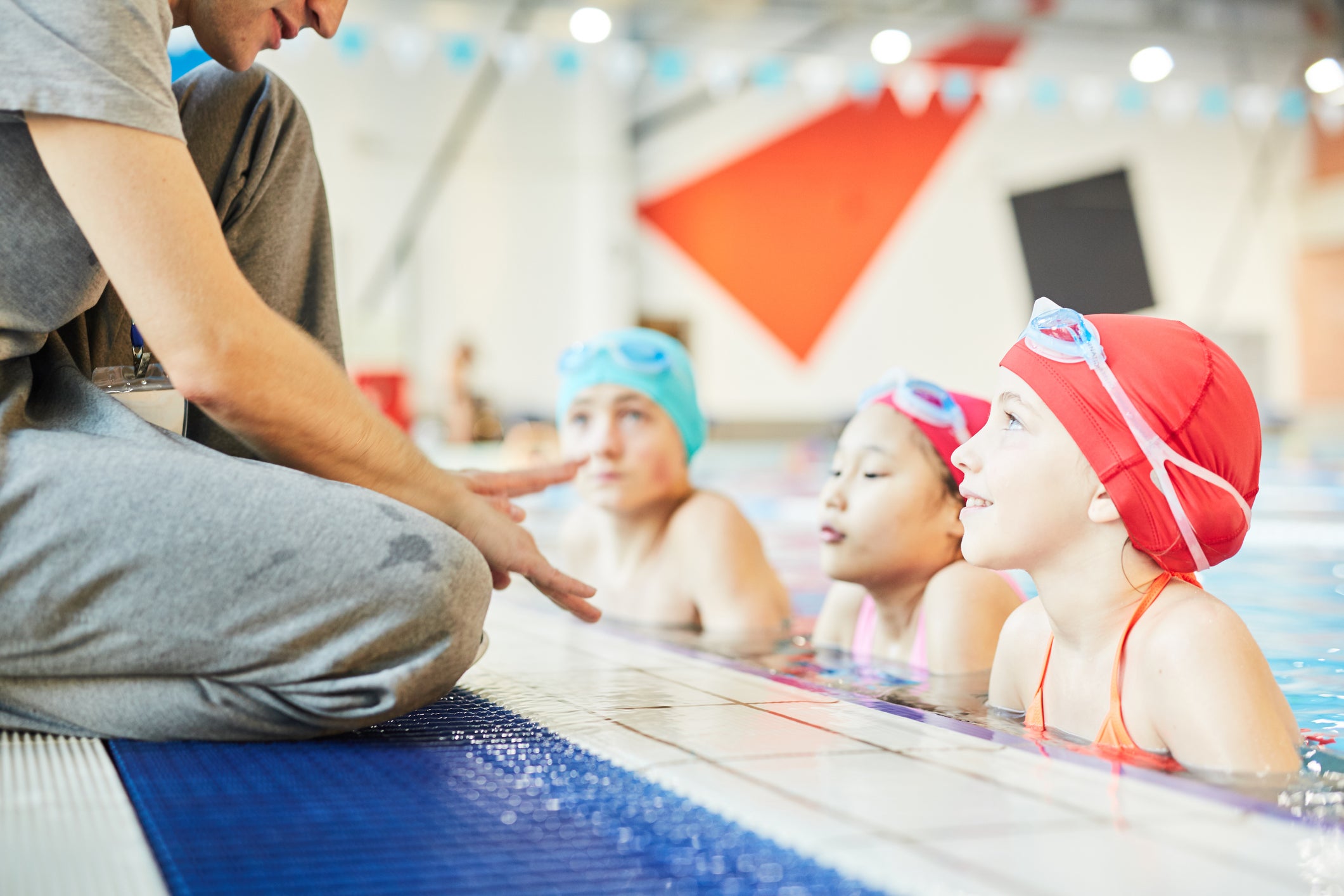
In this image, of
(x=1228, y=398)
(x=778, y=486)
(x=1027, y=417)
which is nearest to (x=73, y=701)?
(x=1027, y=417)

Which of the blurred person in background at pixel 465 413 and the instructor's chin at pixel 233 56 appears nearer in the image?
the instructor's chin at pixel 233 56

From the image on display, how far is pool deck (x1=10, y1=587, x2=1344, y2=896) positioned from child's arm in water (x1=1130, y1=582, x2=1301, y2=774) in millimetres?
208

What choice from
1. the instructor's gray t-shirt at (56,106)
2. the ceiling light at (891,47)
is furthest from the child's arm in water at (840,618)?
the ceiling light at (891,47)

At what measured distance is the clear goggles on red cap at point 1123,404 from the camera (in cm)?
166

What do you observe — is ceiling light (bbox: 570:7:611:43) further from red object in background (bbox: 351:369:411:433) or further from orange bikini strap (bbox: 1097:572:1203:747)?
orange bikini strap (bbox: 1097:572:1203:747)

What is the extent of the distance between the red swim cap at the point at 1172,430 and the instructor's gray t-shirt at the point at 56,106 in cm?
121

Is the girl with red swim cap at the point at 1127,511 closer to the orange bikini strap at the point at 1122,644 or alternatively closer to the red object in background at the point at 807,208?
the orange bikini strap at the point at 1122,644

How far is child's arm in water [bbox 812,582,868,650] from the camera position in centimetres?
291

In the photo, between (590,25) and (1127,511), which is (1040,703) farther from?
(590,25)

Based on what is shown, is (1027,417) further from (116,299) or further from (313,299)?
(116,299)

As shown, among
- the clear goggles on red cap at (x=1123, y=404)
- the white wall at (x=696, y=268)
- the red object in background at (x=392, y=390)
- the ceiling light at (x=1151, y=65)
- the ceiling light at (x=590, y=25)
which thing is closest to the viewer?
the clear goggles on red cap at (x=1123, y=404)

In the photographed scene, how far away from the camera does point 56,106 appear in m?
1.38

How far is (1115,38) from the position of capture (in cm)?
1295

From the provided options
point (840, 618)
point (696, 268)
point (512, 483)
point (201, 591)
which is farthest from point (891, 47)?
point (201, 591)
